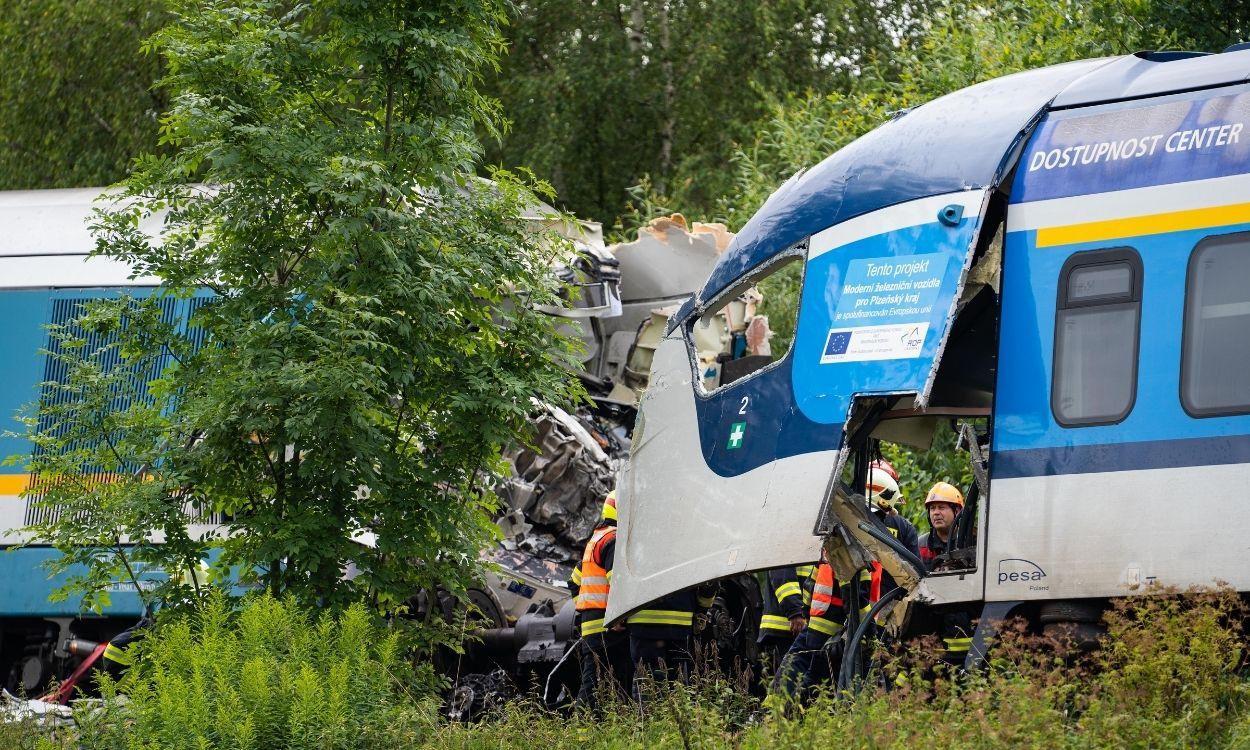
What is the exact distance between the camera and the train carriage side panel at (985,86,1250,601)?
7.05m

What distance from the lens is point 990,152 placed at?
7816 millimetres

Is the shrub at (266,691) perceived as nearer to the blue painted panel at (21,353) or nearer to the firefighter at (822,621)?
the firefighter at (822,621)

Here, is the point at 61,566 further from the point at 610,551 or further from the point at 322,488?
the point at 610,551

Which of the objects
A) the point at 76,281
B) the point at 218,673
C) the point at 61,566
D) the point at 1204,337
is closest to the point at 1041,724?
the point at 1204,337

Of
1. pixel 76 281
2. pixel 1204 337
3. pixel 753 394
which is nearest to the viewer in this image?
pixel 1204 337

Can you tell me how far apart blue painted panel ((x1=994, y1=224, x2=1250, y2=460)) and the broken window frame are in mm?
1187

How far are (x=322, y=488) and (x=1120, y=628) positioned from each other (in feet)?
15.8

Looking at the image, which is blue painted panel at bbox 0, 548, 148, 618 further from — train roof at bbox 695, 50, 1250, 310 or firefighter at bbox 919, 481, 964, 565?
firefighter at bbox 919, 481, 964, 565

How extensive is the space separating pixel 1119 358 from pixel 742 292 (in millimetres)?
2424

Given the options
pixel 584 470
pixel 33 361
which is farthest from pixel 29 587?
pixel 584 470

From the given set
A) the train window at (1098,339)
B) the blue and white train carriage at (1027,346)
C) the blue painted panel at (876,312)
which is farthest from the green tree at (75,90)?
the train window at (1098,339)

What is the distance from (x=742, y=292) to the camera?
9.16 meters

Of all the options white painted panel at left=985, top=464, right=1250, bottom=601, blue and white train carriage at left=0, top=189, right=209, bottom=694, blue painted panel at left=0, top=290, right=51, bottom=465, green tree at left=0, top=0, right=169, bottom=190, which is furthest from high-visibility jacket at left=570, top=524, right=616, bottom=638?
green tree at left=0, top=0, right=169, bottom=190

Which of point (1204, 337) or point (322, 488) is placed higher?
point (1204, 337)
